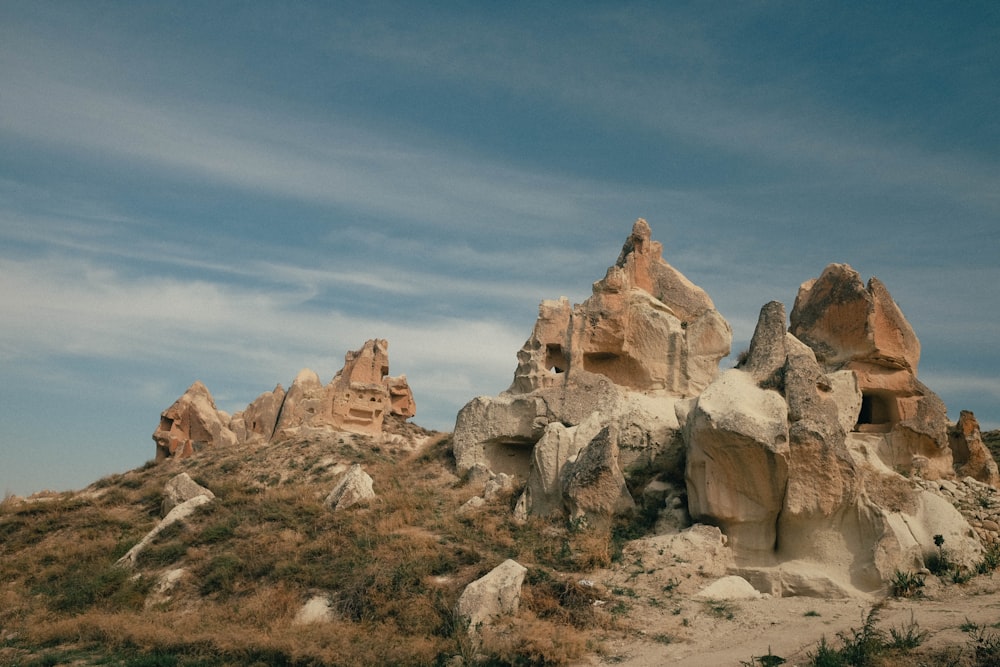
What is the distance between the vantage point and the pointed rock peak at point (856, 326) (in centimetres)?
1922

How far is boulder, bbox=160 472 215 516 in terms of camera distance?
1836cm

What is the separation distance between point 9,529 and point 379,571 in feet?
34.2

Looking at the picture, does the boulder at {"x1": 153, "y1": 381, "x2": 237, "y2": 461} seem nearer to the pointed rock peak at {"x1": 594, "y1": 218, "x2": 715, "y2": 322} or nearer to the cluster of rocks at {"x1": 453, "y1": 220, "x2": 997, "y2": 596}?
the cluster of rocks at {"x1": 453, "y1": 220, "x2": 997, "y2": 596}

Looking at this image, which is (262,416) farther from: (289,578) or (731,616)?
(731,616)

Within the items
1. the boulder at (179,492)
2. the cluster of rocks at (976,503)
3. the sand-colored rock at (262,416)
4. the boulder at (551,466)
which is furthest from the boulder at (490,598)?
the sand-colored rock at (262,416)

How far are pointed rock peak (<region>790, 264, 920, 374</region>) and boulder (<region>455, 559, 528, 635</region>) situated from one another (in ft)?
36.1

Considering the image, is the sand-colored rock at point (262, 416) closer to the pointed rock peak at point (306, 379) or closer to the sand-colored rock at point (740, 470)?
the pointed rock peak at point (306, 379)

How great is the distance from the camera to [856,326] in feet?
63.5

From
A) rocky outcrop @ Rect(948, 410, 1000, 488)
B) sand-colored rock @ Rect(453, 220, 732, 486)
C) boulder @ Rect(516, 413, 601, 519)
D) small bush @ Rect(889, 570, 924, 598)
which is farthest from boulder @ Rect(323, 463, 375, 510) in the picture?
rocky outcrop @ Rect(948, 410, 1000, 488)

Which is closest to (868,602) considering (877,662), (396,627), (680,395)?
(877,662)

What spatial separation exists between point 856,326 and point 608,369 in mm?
5599

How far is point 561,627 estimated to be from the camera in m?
10.9

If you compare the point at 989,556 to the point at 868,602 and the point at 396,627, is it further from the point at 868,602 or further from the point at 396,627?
the point at 396,627

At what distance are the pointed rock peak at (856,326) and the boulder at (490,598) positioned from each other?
1102cm
